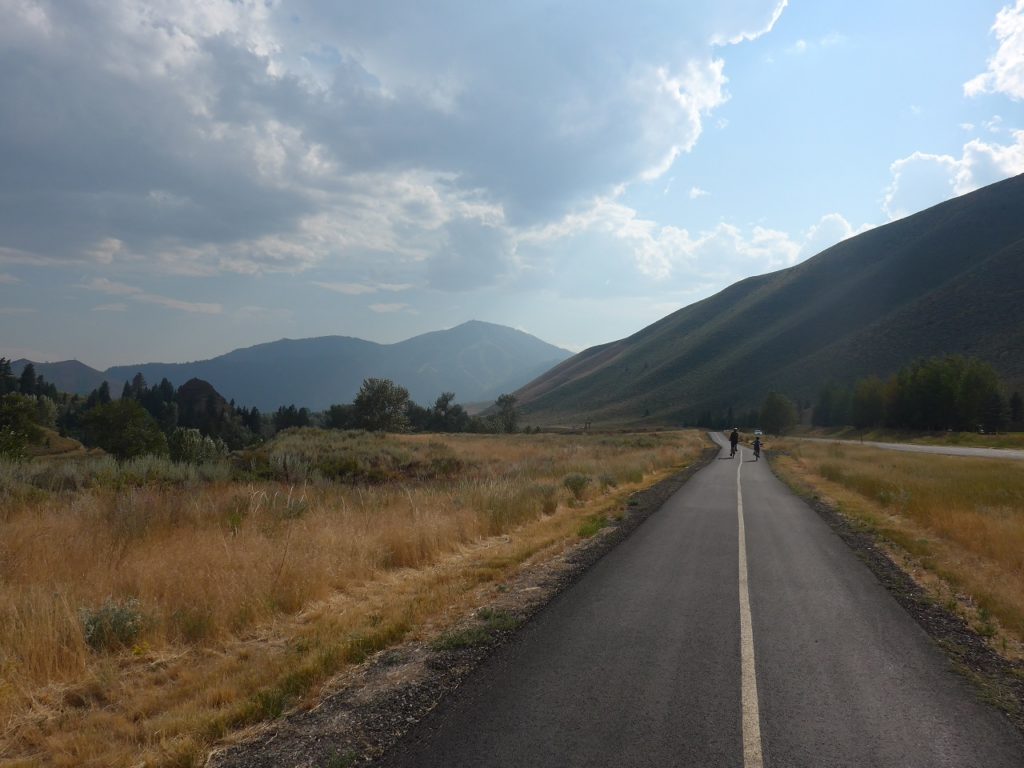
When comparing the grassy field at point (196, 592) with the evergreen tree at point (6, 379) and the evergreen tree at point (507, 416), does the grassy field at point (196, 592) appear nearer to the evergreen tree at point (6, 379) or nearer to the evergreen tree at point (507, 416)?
the evergreen tree at point (507, 416)

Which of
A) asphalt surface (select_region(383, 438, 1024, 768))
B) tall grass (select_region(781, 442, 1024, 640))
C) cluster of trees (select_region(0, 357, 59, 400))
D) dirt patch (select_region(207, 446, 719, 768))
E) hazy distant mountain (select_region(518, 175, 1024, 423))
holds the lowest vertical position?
dirt patch (select_region(207, 446, 719, 768))

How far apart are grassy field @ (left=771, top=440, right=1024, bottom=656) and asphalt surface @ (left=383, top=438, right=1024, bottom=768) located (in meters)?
1.17

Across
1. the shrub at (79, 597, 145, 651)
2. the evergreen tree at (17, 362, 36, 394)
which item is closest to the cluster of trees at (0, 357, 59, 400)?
the evergreen tree at (17, 362, 36, 394)

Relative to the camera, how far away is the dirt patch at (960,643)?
5219mm

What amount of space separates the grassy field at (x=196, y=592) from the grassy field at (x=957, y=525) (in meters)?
6.21

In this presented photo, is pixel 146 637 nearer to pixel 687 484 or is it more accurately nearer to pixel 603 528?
pixel 603 528

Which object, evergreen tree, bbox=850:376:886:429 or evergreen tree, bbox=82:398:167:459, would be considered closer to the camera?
evergreen tree, bbox=82:398:167:459

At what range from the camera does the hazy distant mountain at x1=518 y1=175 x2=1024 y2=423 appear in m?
110

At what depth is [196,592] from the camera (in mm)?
7141

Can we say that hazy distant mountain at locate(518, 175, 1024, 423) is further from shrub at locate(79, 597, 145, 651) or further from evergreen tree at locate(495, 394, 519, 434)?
shrub at locate(79, 597, 145, 651)

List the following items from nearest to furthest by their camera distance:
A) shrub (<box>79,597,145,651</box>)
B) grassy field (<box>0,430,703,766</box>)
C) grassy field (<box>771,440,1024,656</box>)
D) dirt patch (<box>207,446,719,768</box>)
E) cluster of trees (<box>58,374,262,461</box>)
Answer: dirt patch (<box>207,446,719,768</box>)
grassy field (<box>0,430,703,766</box>)
shrub (<box>79,597,145,651</box>)
grassy field (<box>771,440,1024,656</box>)
cluster of trees (<box>58,374,262,461</box>)

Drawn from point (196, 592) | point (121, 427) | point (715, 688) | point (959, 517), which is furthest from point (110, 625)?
point (121, 427)

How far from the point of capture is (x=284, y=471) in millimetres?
19297

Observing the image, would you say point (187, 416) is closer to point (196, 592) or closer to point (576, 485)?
point (576, 485)
